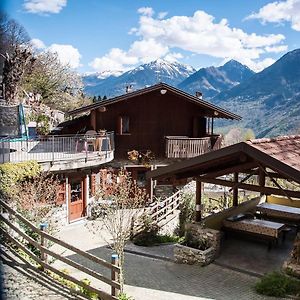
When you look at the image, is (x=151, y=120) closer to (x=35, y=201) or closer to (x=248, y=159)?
(x=35, y=201)

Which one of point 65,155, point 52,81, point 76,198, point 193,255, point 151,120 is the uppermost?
point 52,81

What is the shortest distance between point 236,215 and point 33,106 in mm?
21363

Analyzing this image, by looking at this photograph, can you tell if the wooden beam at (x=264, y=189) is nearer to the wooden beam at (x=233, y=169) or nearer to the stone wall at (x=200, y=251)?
the wooden beam at (x=233, y=169)

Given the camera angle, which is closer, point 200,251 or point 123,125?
point 200,251

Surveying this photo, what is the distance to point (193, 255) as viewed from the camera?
478 inches

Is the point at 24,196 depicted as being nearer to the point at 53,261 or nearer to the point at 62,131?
the point at 53,261

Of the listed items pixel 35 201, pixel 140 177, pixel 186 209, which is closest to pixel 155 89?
pixel 140 177

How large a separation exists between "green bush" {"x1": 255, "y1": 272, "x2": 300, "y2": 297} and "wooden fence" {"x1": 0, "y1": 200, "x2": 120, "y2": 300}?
12.6 feet

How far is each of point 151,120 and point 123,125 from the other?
175 cm

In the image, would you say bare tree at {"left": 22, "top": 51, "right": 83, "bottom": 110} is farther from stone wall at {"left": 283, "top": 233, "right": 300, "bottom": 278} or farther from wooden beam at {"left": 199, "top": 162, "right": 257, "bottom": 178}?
stone wall at {"left": 283, "top": 233, "right": 300, "bottom": 278}

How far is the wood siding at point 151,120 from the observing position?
2361 centimetres

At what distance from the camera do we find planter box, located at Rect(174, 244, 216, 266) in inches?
473

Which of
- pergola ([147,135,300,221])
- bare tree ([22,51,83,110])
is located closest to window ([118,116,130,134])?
pergola ([147,135,300,221])

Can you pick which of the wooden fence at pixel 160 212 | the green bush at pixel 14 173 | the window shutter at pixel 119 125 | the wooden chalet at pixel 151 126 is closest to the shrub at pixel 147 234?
the wooden fence at pixel 160 212
